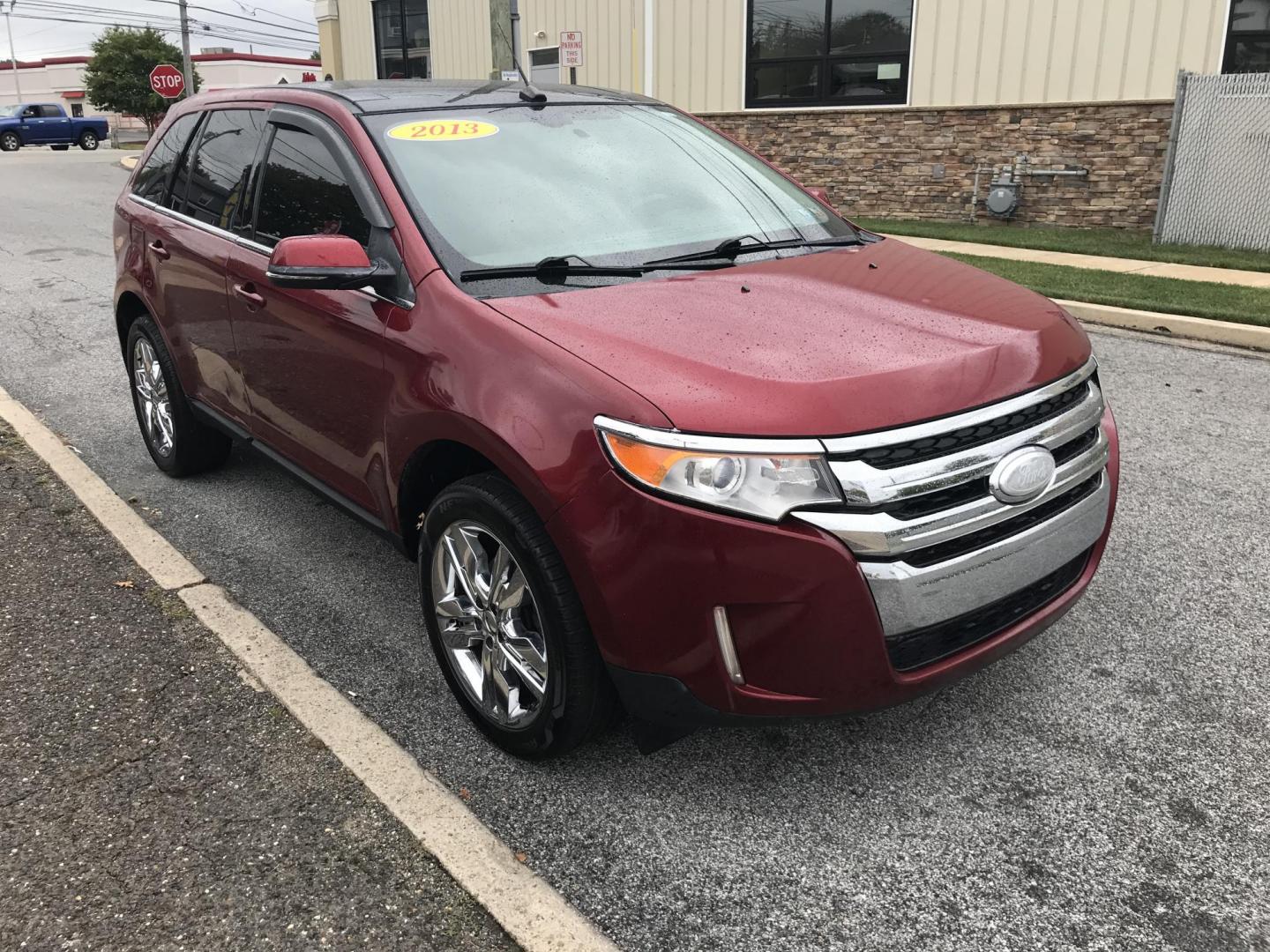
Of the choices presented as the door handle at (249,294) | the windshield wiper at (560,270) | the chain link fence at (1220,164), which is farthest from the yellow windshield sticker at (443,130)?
the chain link fence at (1220,164)

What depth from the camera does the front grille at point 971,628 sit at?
244cm

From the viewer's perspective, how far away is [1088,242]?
11961 mm

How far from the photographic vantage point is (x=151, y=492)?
16.4ft

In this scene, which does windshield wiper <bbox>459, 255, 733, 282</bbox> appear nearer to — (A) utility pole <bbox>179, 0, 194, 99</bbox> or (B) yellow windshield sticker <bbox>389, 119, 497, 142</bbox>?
(B) yellow windshield sticker <bbox>389, 119, 497, 142</bbox>

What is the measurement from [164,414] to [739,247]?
10.3 feet

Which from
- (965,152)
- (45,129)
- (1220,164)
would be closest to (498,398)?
(1220,164)

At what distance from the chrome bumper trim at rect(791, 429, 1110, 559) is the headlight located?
0.17ft

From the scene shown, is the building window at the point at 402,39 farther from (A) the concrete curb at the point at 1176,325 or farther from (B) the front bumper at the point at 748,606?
(B) the front bumper at the point at 748,606

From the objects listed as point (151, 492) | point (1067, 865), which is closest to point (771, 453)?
point (1067, 865)

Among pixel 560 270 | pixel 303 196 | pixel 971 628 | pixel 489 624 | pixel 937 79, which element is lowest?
pixel 489 624

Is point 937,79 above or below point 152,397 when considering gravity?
above

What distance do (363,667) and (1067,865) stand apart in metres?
2.15

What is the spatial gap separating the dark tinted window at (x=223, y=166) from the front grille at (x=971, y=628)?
300cm

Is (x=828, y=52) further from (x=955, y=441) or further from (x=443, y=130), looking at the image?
(x=955, y=441)
